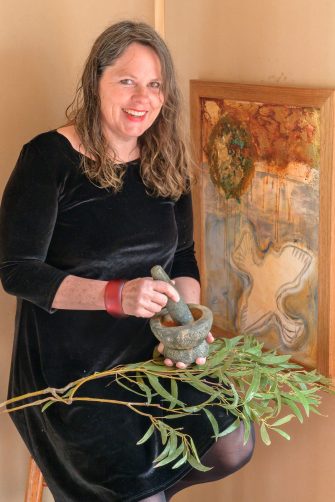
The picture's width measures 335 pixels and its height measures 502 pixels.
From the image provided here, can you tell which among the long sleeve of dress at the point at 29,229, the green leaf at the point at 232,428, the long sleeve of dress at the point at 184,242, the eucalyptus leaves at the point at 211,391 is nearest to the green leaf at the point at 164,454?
the eucalyptus leaves at the point at 211,391

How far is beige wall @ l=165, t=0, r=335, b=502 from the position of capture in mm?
1739

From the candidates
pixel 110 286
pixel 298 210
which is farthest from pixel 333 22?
pixel 110 286

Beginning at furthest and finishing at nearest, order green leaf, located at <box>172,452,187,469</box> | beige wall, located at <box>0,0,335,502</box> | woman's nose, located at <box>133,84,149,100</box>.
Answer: beige wall, located at <box>0,0,335,502</box> < woman's nose, located at <box>133,84,149,100</box> < green leaf, located at <box>172,452,187,469</box>

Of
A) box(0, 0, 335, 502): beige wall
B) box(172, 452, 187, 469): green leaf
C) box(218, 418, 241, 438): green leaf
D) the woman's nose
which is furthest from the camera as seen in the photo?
box(0, 0, 335, 502): beige wall

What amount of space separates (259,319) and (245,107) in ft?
1.66

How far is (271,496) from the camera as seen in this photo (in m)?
2.14

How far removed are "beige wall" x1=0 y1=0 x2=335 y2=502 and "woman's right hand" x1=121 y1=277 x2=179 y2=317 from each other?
59 cm

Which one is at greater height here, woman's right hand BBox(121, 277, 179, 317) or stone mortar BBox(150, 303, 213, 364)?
woman's right hand BBox(121, 277, 179, 317)

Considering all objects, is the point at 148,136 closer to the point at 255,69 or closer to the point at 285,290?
the point at 255,69

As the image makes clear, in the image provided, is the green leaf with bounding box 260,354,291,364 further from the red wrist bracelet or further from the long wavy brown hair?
the long wavy brown hair

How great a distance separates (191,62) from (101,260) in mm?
695

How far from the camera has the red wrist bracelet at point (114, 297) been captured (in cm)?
156

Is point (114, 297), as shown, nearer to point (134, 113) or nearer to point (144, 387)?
point (144, 387)

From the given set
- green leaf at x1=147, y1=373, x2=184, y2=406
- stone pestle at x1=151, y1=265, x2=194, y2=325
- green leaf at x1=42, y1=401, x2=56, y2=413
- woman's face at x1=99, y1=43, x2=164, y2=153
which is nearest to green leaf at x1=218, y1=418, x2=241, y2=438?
green leaf at x1=147, y1=373, x2=184, y2=406
